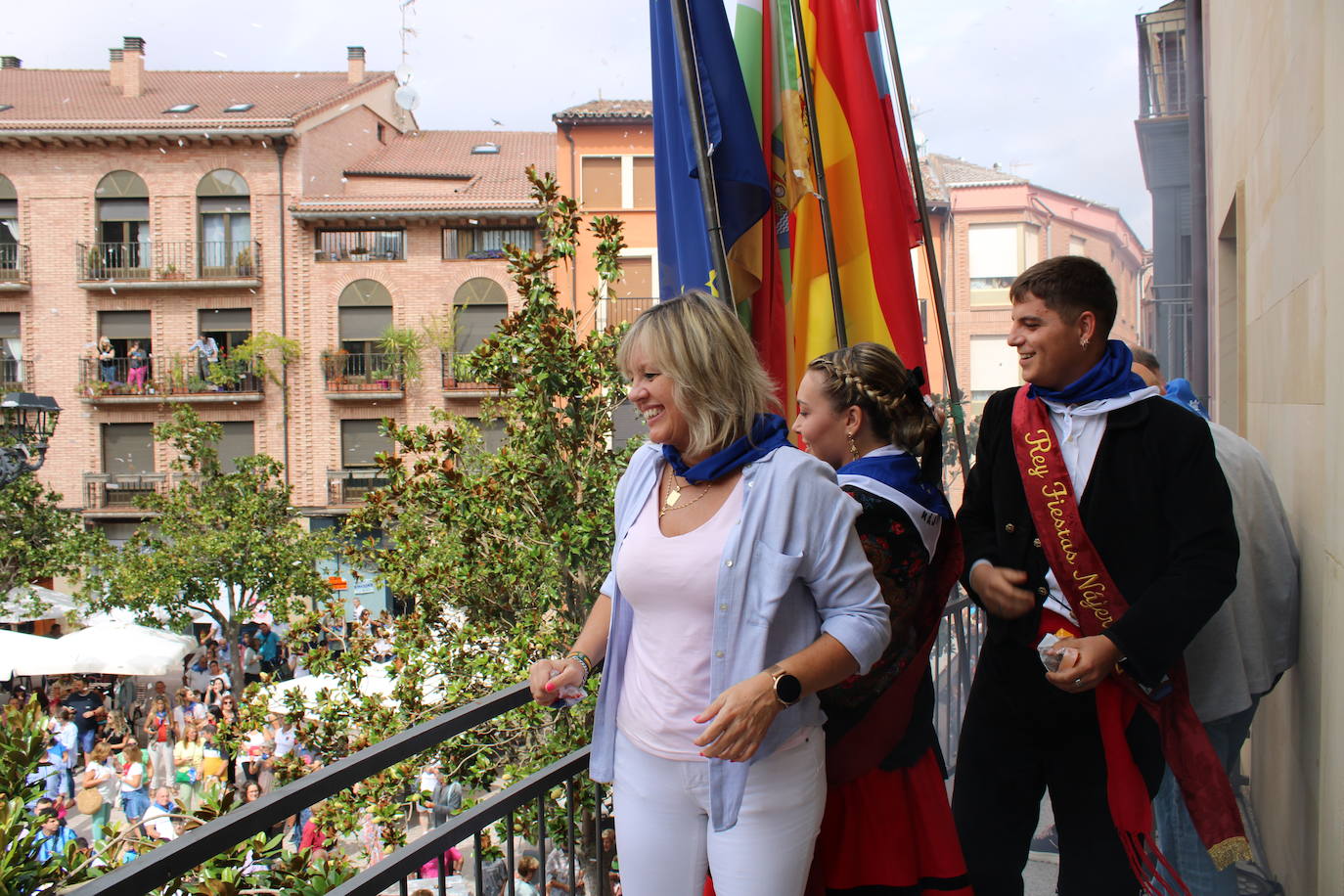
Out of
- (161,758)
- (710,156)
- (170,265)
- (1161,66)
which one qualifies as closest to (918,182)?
(710,156)

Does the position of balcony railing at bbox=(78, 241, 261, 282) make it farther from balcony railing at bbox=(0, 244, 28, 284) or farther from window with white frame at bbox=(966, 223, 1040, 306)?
window with white frame at bbox=(966, 223, 1040, 306)

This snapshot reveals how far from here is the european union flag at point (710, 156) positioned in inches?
112

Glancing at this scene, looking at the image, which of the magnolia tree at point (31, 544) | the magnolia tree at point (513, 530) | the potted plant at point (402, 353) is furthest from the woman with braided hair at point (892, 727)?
the potted plant at point (402, 353)

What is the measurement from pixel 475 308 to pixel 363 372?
3691 mm

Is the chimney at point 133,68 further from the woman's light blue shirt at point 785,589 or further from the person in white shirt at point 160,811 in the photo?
the woman's light blue shirt at point 785,589

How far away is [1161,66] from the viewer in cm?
1259

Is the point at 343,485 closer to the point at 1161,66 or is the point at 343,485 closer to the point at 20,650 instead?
the point at 20,650

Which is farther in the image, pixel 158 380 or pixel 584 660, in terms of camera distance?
pixel 158 380

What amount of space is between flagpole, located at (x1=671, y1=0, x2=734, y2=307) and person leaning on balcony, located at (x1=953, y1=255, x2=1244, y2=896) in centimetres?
79

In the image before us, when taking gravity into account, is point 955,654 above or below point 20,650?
above

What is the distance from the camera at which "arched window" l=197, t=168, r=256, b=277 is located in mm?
29703

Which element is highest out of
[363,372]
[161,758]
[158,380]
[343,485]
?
[363,372]

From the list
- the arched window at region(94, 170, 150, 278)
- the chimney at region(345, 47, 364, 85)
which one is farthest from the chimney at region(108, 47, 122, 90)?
the chimney at region(345, 47, 364, 85)

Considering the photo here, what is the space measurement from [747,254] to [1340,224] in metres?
1.50
